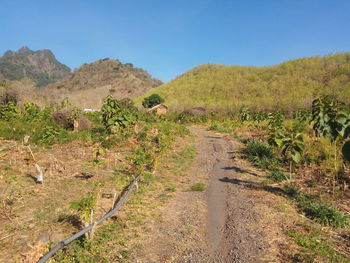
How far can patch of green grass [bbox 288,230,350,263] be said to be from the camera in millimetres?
3238

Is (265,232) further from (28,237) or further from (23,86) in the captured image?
(23,86)

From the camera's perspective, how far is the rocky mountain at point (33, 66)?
140750 millimetres

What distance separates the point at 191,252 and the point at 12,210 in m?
3.60

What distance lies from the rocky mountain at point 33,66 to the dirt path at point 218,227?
152853 millimetres

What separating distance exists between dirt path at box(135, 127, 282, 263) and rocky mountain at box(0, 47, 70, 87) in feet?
501

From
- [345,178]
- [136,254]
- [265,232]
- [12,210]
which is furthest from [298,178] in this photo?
[12,210]

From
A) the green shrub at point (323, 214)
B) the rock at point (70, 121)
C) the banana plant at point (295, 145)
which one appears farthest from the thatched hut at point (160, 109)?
the green shrub at point (323, 214)

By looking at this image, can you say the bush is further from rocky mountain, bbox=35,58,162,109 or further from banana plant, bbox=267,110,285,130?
rocky mountain, bbox=35,58,162,109

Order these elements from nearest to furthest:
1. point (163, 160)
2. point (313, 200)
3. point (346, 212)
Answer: point (346, 212) < point (313, 200) < point (163, 160)

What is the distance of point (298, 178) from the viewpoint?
7008 mm

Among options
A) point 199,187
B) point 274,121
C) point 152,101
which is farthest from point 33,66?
point 199,187

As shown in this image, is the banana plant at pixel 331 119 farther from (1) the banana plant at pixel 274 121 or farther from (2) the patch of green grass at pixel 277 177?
(1) the banana plant at pixel 274 121

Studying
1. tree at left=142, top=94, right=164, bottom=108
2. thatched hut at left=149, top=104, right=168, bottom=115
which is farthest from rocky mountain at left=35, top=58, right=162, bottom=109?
thatched hut at left=149, top=104, right=168, bottom=115

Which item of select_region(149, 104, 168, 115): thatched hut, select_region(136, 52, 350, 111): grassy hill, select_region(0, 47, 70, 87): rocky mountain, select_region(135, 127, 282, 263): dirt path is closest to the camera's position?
select_region(135, 127, 282, 263): dirt path
